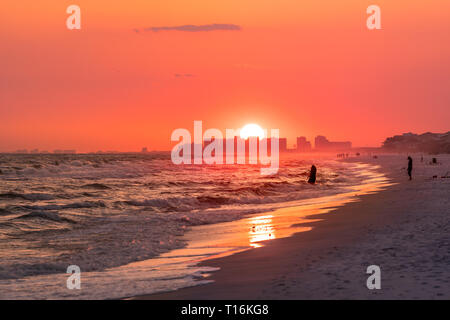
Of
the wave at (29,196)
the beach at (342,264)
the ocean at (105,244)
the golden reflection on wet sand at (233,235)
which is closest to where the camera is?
the beach at (342,264)

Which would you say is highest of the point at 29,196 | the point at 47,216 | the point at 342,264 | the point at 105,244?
the point at 342,264

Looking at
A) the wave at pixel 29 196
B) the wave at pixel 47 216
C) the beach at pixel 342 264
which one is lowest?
the wave at pixel 29 196

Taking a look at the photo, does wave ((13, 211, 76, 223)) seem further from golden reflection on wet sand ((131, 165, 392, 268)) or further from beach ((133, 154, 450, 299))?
beach ((133, 154, 450, 299))

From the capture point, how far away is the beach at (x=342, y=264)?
729cm

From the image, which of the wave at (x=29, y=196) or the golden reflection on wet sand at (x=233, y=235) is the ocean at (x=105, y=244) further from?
the wave at (x=29, y=196)

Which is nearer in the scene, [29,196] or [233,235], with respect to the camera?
[233,235]

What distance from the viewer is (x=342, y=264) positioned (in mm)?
9094

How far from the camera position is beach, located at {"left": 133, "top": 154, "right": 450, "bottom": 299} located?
23.9ft

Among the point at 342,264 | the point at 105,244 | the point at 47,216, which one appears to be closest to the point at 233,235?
the point at 105,244

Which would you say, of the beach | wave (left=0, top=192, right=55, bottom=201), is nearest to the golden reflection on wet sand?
the beach

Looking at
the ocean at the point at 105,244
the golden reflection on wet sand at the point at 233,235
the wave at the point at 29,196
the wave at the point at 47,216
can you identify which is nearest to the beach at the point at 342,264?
the golden reflection on wet sand at the point at 233,235

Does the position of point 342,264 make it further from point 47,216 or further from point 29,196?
point 29,196
